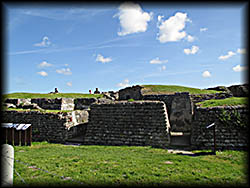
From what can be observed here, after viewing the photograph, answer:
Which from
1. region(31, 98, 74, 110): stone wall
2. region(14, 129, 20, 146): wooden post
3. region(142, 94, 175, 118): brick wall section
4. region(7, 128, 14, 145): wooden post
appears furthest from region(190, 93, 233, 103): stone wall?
region(7, 128, 14, 145): wooden post

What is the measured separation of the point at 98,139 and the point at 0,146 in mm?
8748

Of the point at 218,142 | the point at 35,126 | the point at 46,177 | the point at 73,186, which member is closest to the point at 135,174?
the point at 73,186

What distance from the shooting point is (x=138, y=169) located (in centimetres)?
646

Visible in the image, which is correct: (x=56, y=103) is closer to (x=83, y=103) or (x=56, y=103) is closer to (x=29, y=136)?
(x=83, y=103)

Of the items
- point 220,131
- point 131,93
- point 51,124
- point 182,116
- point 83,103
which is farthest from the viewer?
point 131,93

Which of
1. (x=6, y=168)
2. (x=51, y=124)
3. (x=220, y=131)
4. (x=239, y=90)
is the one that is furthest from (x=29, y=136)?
(x=239, y=90)

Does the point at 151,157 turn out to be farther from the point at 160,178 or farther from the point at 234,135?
the point at 234,135

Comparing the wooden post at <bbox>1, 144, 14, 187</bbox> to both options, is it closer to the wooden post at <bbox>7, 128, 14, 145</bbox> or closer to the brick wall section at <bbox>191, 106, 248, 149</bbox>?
the brick wall section at <bbox>191, 106, 248, 149</bbox>

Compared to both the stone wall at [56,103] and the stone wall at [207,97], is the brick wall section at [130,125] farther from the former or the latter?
the stone wall at [207,97]

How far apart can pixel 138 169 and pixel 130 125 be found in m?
5.05

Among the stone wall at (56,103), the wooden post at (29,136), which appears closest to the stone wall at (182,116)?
the wooden post at (29,136)

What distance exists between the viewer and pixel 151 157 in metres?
8.11

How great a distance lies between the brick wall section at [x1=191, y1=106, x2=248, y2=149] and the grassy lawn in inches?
29.8

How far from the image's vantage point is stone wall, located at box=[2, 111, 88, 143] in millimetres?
12648
